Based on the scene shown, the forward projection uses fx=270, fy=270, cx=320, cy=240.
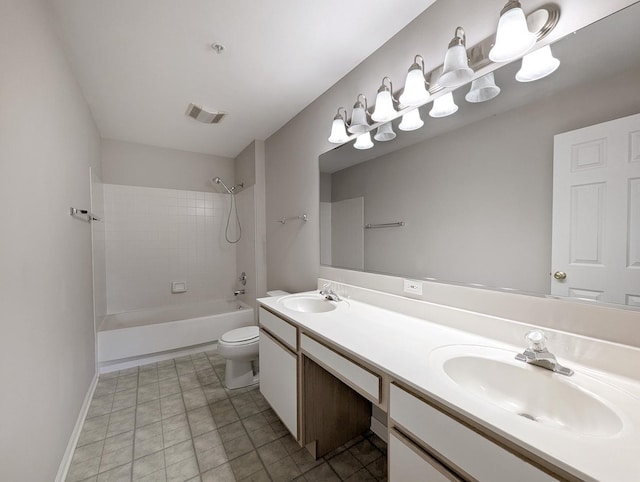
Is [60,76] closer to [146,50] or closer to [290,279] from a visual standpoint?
[146,50]

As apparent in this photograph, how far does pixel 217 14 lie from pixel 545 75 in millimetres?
1520

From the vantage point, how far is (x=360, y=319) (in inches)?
53.9

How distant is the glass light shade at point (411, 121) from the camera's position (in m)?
1.44

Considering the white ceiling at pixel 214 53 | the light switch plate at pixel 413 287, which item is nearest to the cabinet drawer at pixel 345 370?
the light switch plate at pixel 413 287

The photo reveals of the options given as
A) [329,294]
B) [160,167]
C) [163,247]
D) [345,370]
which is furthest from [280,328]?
[160,167]

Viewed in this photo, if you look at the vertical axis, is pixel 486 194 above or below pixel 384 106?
below

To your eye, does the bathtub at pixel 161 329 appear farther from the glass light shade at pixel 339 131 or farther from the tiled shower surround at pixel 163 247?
the glass light shade at pixel 339 131

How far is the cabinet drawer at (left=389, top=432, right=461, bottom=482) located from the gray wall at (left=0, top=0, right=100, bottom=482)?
1.21 meters

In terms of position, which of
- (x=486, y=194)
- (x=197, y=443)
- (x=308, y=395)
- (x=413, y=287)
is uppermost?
(x=486, y=194)

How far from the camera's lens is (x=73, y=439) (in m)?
1.58

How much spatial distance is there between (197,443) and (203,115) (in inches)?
99.4

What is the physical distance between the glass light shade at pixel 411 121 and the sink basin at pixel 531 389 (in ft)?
3.65

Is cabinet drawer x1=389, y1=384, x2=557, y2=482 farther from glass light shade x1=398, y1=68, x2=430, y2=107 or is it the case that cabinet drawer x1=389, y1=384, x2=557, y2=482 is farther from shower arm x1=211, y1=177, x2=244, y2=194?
shower arm x1=211, y1=177, x2=244, y2=194

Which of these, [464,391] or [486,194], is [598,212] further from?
[464,391]
